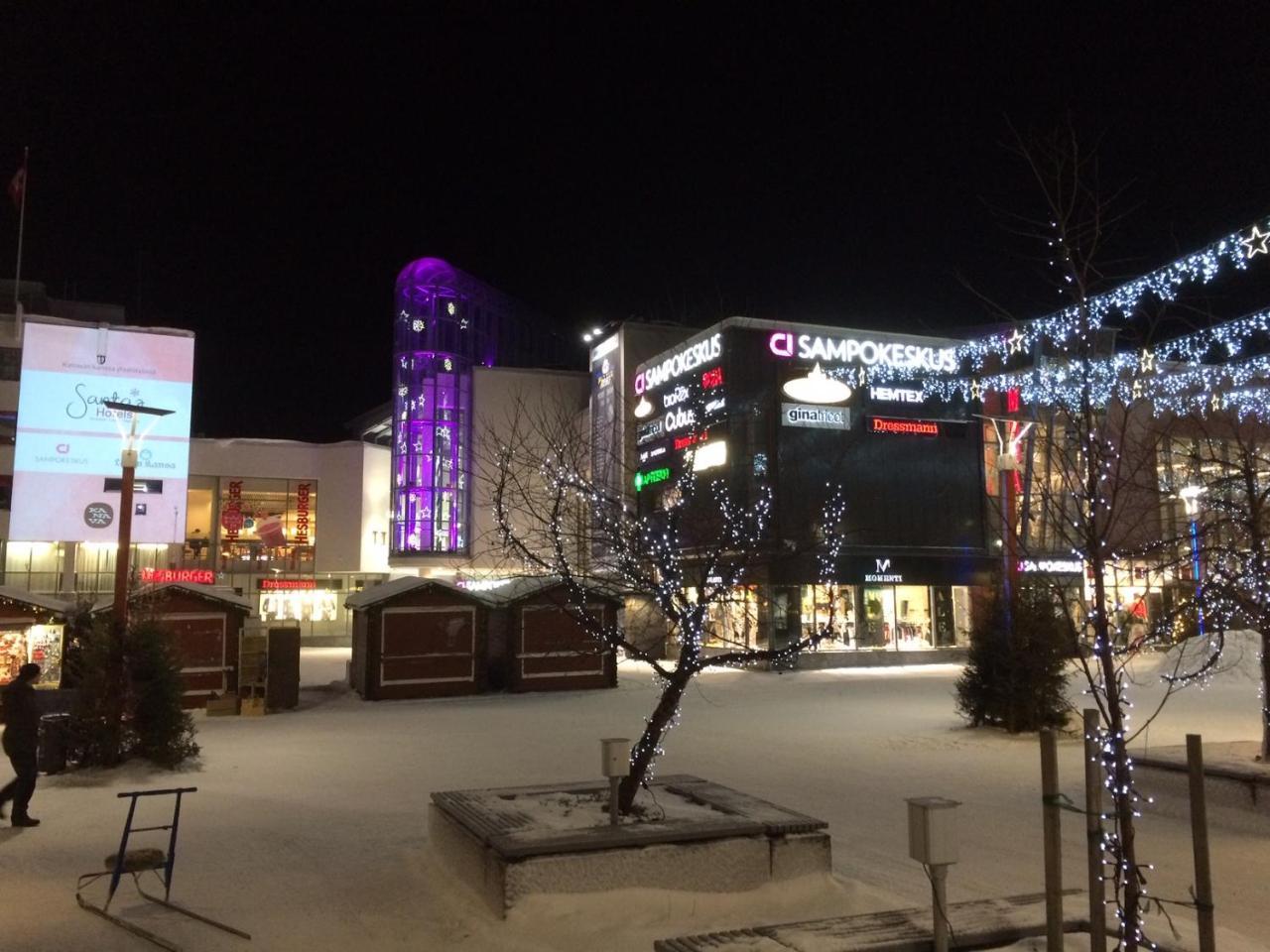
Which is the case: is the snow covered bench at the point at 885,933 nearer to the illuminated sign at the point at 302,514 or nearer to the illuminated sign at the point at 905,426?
the illuminated sign at the point at 905,426

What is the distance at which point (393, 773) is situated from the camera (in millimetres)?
12602

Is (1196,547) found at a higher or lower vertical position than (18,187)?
lower

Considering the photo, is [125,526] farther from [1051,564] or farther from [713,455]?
[713,455]

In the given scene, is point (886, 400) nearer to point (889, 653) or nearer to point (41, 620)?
point (889, 653)

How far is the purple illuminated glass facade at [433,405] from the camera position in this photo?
50.1m

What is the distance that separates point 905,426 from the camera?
36500 millimetres

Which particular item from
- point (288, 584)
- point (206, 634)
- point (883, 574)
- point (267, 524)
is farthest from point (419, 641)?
point (267, 524)

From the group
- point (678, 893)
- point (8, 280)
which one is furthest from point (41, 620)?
point (8, 280)

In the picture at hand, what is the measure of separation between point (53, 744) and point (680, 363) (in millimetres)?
28468

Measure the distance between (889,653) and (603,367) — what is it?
19230 millimetres

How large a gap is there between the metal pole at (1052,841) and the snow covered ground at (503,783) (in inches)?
52.9

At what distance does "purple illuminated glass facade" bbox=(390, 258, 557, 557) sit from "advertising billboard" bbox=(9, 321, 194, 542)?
62.8 ft

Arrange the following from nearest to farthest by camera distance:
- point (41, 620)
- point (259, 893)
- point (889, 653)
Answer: point (259, 893) < point (41, 620) < point (889, 653)

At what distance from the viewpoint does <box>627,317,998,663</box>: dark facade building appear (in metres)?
34.2
